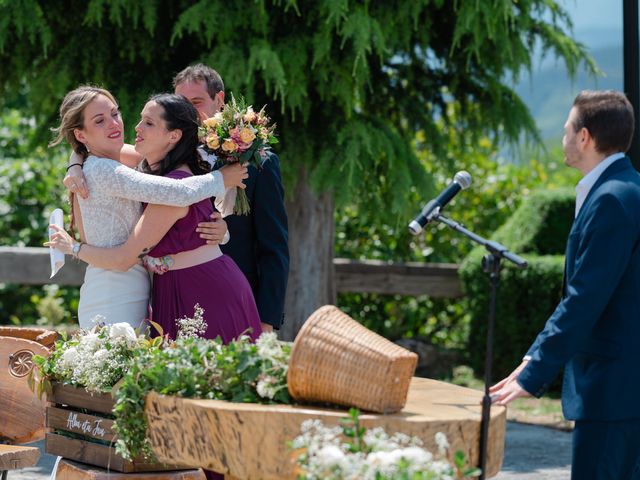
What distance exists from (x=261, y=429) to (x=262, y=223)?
5.97ft

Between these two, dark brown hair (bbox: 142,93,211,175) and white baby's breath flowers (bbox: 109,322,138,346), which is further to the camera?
dark brown hair (bbox: 142,93,211,175)

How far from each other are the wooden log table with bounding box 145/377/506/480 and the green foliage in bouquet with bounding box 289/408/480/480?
44 mm

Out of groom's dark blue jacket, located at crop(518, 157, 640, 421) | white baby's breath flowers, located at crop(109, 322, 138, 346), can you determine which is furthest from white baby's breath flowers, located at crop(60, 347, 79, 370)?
groom's dark blue jacket, located at crop(518, 157, 640, 421)

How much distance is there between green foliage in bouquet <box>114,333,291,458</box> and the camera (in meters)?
3.30

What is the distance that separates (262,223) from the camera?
4836 millimetres

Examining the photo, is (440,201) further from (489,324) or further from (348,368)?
(348,368)

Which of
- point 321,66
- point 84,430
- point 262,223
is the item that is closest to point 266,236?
point 262,223

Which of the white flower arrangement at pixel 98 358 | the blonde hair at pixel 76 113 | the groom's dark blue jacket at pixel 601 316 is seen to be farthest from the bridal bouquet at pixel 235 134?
the groom's dark blue jacket at pixel 601 316

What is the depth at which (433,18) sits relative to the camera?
8.16 m

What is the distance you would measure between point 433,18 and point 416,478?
5.94 m

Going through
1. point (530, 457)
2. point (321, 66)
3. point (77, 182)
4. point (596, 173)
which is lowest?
point (530, 457)

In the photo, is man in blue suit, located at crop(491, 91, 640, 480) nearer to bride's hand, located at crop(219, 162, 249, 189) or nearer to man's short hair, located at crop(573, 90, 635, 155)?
man's short hair, located at crop(573, 90, 635, 155)

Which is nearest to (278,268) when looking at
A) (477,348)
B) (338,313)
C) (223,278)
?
(223,278)

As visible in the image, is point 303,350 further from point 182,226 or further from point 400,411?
point 182,226
